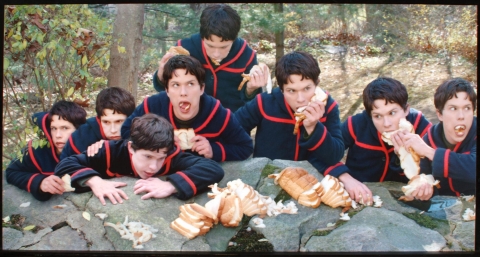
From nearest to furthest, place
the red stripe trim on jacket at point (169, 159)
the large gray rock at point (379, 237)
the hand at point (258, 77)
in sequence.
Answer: the large gray rock at point (379, 237)
the red stripe trim on jacket at point (169, 159)
the hand at point (258, 77)

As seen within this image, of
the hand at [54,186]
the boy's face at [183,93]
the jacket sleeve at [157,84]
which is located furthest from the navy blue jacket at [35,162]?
the boy's face at [183,93]

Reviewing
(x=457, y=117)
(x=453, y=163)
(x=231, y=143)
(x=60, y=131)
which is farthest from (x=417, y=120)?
(x=60, y=131)

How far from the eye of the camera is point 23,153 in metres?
3.68

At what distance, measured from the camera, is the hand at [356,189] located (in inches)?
141

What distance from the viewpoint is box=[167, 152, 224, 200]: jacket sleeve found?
347 cm

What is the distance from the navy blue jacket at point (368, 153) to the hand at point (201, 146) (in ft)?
2.73

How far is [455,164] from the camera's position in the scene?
351cm

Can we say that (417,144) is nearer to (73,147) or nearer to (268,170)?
(268,170)

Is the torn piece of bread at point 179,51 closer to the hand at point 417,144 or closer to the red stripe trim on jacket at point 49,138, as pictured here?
the red stripe trim on jacket at point 49,138

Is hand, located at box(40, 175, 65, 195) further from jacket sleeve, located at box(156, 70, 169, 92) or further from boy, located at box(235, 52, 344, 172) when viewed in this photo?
boy, located at box(235, 52, 344, 172)

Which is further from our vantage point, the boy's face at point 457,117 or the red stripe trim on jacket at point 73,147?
the red stripe trim on jacket at point 73,147

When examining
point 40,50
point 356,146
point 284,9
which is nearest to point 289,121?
point 356,146

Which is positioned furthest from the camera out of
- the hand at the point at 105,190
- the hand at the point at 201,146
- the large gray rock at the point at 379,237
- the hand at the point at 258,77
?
the hand at the point at 258,77

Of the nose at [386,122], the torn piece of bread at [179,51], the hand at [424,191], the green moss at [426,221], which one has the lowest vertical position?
the green moss at [426,221]
